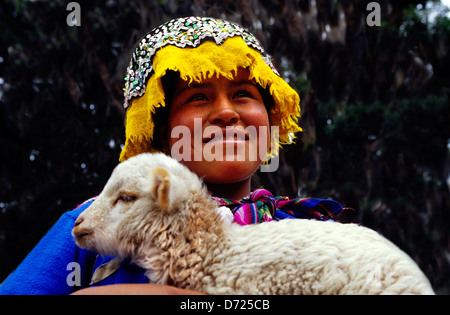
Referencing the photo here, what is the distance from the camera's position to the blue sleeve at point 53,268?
1.93 meters

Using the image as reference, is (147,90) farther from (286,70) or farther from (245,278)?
(286,70)

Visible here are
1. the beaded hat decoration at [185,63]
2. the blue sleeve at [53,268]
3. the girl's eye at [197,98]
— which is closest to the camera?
the blue sleeve at [53,268]

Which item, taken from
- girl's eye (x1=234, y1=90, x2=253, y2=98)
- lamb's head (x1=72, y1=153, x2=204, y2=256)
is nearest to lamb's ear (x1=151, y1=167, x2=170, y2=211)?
lamb's head (x1=72, y1=153, x2=204, y2=256)

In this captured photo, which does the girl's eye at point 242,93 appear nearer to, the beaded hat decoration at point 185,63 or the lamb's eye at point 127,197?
the beaded hat decoration at point 185,63

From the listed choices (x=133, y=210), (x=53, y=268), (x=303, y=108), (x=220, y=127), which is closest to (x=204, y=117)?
(x=220, y=127)

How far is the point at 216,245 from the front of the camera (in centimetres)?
174

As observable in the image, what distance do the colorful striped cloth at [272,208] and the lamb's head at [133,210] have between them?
0.94 ft

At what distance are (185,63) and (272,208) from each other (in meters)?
0.83

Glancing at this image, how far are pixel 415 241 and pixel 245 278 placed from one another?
8.33 m

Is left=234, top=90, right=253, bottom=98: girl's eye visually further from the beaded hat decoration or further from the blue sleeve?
the blue sleeve

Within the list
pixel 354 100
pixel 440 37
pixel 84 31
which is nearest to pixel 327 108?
pixel 354 100

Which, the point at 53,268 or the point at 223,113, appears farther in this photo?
the point at 223,113

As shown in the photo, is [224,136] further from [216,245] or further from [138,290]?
[138,290]

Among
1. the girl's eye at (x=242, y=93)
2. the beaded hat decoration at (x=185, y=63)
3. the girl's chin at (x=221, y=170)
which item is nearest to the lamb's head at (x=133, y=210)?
the girl's chin at (x=221, y=170)
